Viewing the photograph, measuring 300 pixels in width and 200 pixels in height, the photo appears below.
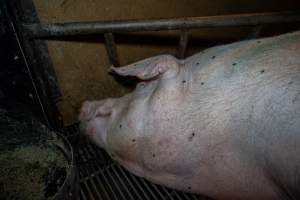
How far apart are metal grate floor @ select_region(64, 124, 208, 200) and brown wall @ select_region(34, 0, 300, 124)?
408 mm

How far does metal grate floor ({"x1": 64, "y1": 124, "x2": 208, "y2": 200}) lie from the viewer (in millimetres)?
1671

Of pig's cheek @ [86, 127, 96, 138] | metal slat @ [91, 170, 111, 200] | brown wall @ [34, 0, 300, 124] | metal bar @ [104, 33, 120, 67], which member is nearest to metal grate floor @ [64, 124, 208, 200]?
metal slat @ [91, 170, 111, 200]

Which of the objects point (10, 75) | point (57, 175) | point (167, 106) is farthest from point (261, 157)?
point (10, 75)

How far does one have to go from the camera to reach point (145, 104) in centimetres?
133

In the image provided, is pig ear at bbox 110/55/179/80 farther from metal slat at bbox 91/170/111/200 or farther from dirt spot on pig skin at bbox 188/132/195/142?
metal slat at bbox 91/170/111/200

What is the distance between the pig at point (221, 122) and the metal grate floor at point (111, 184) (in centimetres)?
28

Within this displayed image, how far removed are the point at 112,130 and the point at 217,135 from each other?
0.60 metres

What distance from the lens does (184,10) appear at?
2.09m

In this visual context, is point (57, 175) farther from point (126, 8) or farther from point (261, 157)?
point (126, 8)

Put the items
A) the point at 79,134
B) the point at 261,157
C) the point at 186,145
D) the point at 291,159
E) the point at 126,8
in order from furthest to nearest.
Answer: the point at 79,134 < the point at 126,8 < the point at 186,145 < the point at 261,157 < the point at 291,159

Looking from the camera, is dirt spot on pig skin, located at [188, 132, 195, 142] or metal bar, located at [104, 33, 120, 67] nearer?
dirt spot on pig skin, located at [188, 132, 195, 142]

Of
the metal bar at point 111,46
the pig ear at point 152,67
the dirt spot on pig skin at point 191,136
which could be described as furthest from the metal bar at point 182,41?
the dirt spot on pig skin at point 191,136

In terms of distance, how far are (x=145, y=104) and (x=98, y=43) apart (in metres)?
0.66

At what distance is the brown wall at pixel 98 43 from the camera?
5.24 feet
